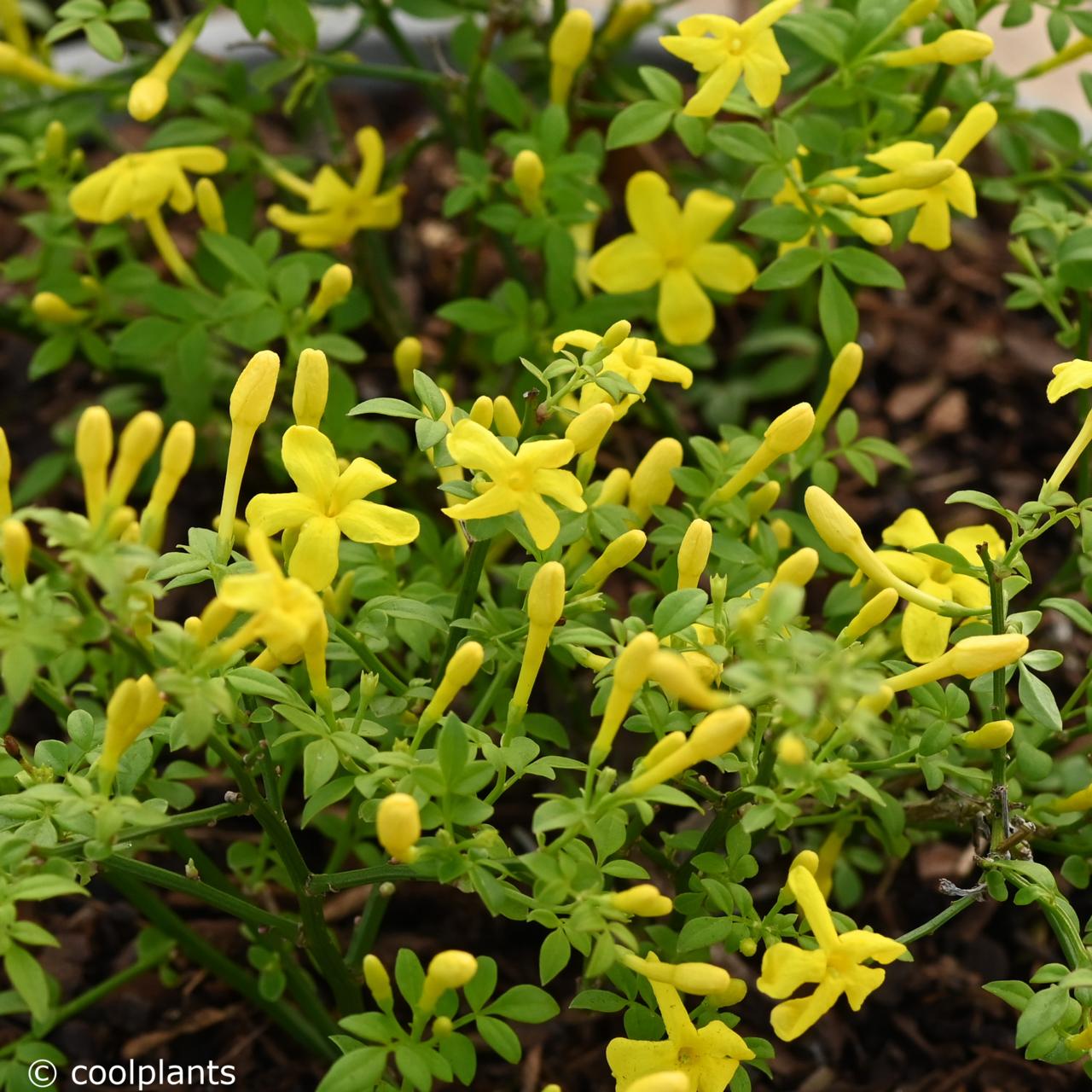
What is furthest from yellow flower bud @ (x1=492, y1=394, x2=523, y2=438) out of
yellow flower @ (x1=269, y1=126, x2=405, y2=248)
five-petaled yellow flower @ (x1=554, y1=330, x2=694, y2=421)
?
yellow flower @ (x1=269, y1=126, x2=405, y2=248)

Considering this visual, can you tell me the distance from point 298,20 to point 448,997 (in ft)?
3.01

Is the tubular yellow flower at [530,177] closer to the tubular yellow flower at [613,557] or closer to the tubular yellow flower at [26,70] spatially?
the tubular yellow flower at [613,557]

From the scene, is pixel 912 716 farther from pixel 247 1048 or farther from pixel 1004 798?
pixel 247 1048

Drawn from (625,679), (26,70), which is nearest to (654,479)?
(625,679)

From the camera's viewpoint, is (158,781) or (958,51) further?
(958,51)

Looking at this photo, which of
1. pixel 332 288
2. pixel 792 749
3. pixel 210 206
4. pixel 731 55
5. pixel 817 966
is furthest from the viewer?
pixel 210 206

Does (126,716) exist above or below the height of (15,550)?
below

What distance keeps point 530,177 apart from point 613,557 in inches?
19.1

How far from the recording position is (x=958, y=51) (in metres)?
1.14

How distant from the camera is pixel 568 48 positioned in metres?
1.40

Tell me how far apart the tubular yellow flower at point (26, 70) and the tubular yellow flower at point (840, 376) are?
93 centimetres

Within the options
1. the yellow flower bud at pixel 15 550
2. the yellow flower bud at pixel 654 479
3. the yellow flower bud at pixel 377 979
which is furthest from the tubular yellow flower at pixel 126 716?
the yellow flower bud at pixel 654 479

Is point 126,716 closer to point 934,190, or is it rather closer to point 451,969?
point 451,969

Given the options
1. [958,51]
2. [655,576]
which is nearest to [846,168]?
[958,51]
